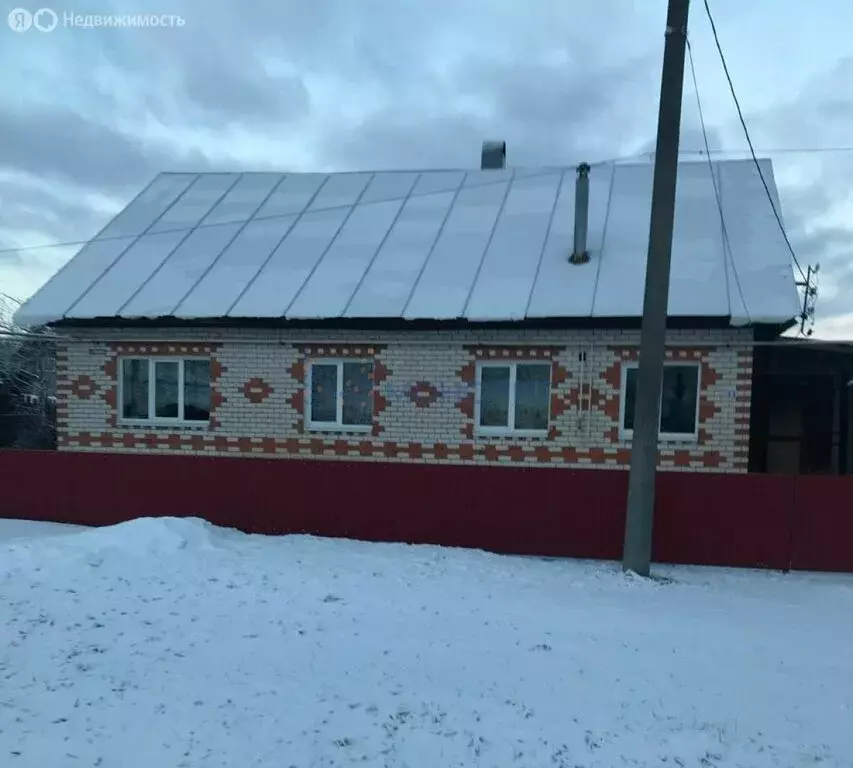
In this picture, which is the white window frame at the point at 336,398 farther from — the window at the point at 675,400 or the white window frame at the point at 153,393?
the window at the point at 675,400

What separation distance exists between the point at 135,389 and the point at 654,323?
7969 mm

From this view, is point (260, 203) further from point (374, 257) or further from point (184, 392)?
point (184, 392)

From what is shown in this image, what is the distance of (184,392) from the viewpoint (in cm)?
1112

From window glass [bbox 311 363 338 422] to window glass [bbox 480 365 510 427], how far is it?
89.4 inches

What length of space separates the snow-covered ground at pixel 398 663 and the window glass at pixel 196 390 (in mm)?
3540

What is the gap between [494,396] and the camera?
1032 centimetres

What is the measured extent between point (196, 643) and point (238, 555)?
2707 millimetres

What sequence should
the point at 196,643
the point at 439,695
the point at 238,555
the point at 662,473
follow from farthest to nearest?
the point at 662,473 < the point at 238,555 < the point at 196,643 < the point at 439,695

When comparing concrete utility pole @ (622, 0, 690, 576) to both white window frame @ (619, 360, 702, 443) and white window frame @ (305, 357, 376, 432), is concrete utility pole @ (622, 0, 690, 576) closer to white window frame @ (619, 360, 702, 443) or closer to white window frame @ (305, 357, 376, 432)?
white window frame @ (619, 360, 702, 443)

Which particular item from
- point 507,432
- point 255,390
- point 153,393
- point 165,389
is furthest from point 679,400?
point 153,393

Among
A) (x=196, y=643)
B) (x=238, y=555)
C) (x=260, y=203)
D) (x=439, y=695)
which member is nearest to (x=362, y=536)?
(x=238, y=555)

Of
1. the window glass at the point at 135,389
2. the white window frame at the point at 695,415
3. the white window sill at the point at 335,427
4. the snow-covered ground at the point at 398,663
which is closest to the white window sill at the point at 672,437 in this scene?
the white window frame at the point at 695,415

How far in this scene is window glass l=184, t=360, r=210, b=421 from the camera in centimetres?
1107

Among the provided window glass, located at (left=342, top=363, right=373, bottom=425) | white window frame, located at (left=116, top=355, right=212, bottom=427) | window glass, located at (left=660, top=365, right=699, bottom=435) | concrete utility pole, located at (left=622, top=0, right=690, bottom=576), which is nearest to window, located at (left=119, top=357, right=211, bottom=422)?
white window frame, located at (left=116, top=355, right=212, bottom=427)
